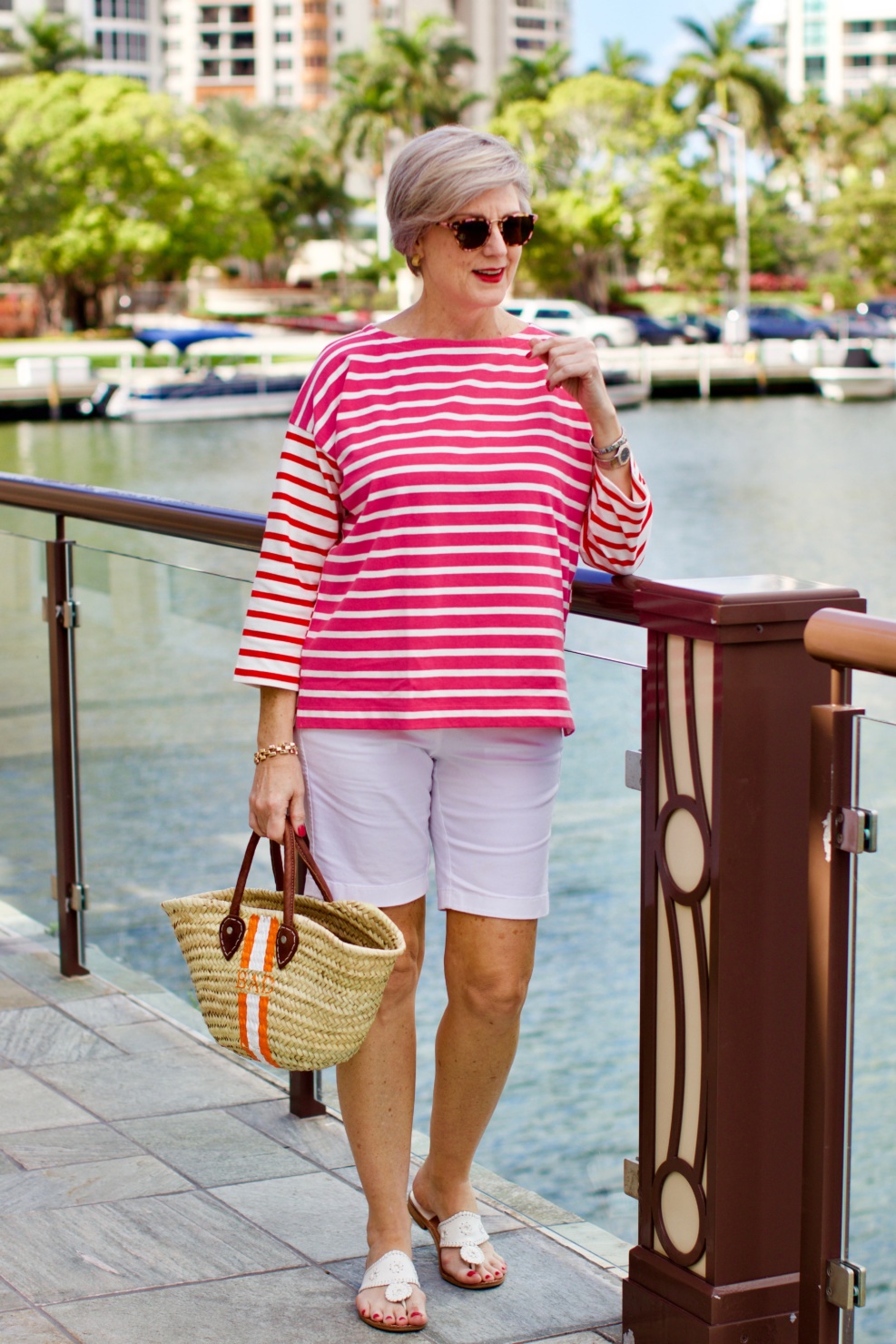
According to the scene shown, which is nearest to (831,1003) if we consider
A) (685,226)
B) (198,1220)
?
(198,1220)

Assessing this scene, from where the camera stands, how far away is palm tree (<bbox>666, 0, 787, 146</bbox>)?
6869 cm

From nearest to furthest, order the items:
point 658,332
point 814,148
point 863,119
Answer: point 658,332 → point 863,119 → point 814,148

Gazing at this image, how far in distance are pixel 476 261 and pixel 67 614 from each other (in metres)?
2.00

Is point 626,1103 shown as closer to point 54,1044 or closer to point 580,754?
point 580,754

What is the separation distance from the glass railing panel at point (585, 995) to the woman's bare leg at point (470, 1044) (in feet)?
0.71

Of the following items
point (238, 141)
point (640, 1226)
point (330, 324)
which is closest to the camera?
point (640, 1226)

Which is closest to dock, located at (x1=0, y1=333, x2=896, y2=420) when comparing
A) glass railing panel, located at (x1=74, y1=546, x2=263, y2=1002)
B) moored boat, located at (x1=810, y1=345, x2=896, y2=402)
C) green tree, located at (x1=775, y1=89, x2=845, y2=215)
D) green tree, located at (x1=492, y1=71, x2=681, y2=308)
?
moored boat, located at (x1=810, y1=345, x2=896, y2=402)

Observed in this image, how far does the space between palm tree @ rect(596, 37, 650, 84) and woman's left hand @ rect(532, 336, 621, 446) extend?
70078 millimetres

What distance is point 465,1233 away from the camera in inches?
99.3

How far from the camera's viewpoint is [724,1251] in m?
2.15

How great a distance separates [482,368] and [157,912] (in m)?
2.76

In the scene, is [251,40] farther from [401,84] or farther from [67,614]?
[67,614]

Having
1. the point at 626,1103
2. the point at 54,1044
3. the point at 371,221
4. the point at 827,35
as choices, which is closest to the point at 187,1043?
the point at 54,1044

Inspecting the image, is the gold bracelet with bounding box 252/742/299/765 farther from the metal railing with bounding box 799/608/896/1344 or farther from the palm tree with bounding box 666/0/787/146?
the palm tree with bounding box 666/0/787/146
